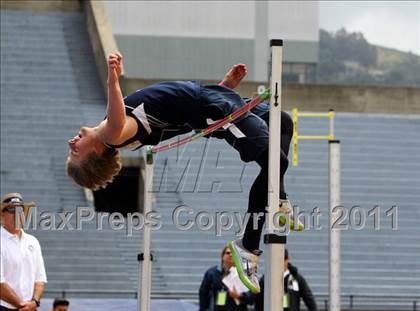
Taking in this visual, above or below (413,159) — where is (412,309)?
below

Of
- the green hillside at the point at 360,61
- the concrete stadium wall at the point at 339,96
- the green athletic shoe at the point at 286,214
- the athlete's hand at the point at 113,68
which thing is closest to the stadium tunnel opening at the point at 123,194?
the concrete stadium wall at the point at 339,96

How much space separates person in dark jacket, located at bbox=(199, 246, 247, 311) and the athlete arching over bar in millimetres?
4146

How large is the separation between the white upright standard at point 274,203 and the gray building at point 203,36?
32.8 ft

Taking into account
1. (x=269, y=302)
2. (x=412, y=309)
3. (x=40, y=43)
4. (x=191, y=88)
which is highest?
(x=40, y=43)

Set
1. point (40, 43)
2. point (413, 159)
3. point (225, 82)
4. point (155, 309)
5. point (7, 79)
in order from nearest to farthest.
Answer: point (225, 82)
point (155, 309)
point (413, 159)
point (7, 79)
point (40, 43)

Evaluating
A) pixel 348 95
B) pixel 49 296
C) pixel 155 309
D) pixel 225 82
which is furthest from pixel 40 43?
pixel 225 82

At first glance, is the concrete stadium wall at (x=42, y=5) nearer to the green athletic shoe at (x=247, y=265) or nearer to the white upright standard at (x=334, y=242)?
the white upright standard at (x=334, y=242)

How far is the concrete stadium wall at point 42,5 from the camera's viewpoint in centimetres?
2103

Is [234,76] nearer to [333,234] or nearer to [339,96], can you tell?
[333,234]

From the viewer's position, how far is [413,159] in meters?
14.4

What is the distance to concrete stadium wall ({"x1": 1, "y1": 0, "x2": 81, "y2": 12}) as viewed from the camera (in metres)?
21.0

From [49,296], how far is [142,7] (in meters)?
5.10

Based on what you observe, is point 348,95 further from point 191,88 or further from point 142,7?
point 191,88

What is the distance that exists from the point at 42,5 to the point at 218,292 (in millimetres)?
11322
